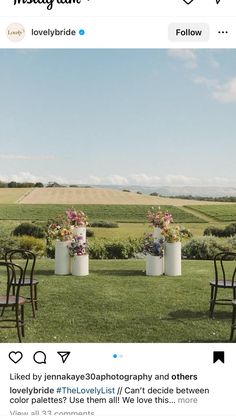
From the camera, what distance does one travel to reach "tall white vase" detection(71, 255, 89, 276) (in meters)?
10.7

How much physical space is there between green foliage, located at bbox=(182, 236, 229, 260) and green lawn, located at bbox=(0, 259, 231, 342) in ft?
13.0

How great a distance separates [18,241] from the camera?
1577cm

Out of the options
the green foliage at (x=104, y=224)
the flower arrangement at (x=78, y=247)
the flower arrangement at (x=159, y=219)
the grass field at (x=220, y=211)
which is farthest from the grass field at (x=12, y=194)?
the flower arrangement at (x=159, y=219)

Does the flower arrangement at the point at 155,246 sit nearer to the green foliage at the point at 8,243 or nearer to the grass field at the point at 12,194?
the green foliage at the point at 8,243

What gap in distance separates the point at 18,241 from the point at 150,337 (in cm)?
1010

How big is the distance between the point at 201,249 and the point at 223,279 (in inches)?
321

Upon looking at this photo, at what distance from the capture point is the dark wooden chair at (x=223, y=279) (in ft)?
22.2

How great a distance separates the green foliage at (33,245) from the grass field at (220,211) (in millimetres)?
7189

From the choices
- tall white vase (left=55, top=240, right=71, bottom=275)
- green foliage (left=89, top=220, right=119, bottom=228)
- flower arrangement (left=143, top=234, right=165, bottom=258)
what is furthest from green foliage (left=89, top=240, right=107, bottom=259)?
flower arrangement (left=143, top=234, right=165, bottom=258)
